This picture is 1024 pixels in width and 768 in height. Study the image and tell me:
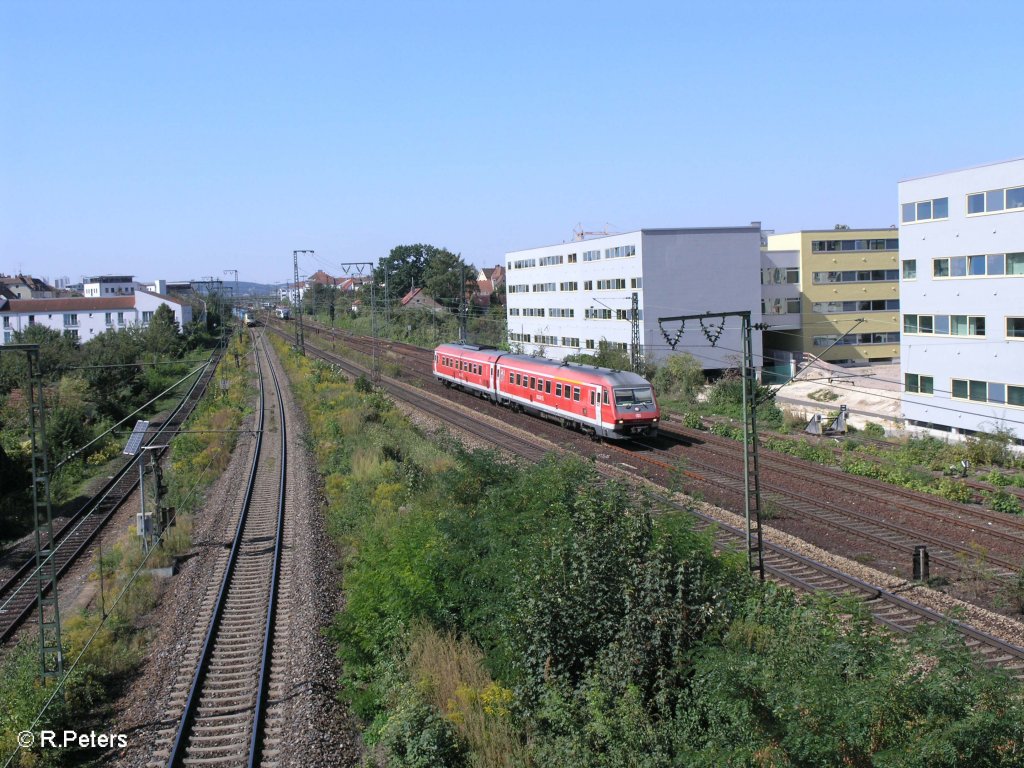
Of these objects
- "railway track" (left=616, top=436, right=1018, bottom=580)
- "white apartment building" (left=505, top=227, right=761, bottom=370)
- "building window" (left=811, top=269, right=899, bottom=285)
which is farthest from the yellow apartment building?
"railway track" (left=616, top=436, right=1018, bottom=580)

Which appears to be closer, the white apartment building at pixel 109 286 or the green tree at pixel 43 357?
the green tree at pixel 43 357

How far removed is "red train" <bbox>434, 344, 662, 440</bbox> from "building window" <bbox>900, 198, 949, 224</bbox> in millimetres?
10814

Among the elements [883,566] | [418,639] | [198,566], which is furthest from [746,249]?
[418,639]

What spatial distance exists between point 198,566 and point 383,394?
21641 mm

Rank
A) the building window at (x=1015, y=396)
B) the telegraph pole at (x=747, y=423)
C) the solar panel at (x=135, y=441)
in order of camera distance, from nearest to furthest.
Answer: the telegraph pole at (x=747, y=423), the solar panel at (x=135, y=441), the building window at (x=1015, y=396)

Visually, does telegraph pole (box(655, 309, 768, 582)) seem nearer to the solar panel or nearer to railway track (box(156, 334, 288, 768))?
railway track (box(156, 334, 288, 768))

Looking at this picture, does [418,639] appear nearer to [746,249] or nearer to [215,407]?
[215,407]

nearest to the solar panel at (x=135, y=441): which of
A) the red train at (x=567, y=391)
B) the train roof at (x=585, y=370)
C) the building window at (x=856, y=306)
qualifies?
the red train at (x=567, y=391)

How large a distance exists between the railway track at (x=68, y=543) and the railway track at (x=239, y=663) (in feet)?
8.31

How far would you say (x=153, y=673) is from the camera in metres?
11.9

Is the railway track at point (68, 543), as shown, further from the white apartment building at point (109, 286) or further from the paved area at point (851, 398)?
the white apartment building at point (109, 286)

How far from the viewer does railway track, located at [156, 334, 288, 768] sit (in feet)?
31.2

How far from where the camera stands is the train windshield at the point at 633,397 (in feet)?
82.9

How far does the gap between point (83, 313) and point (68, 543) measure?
64.8 metres
